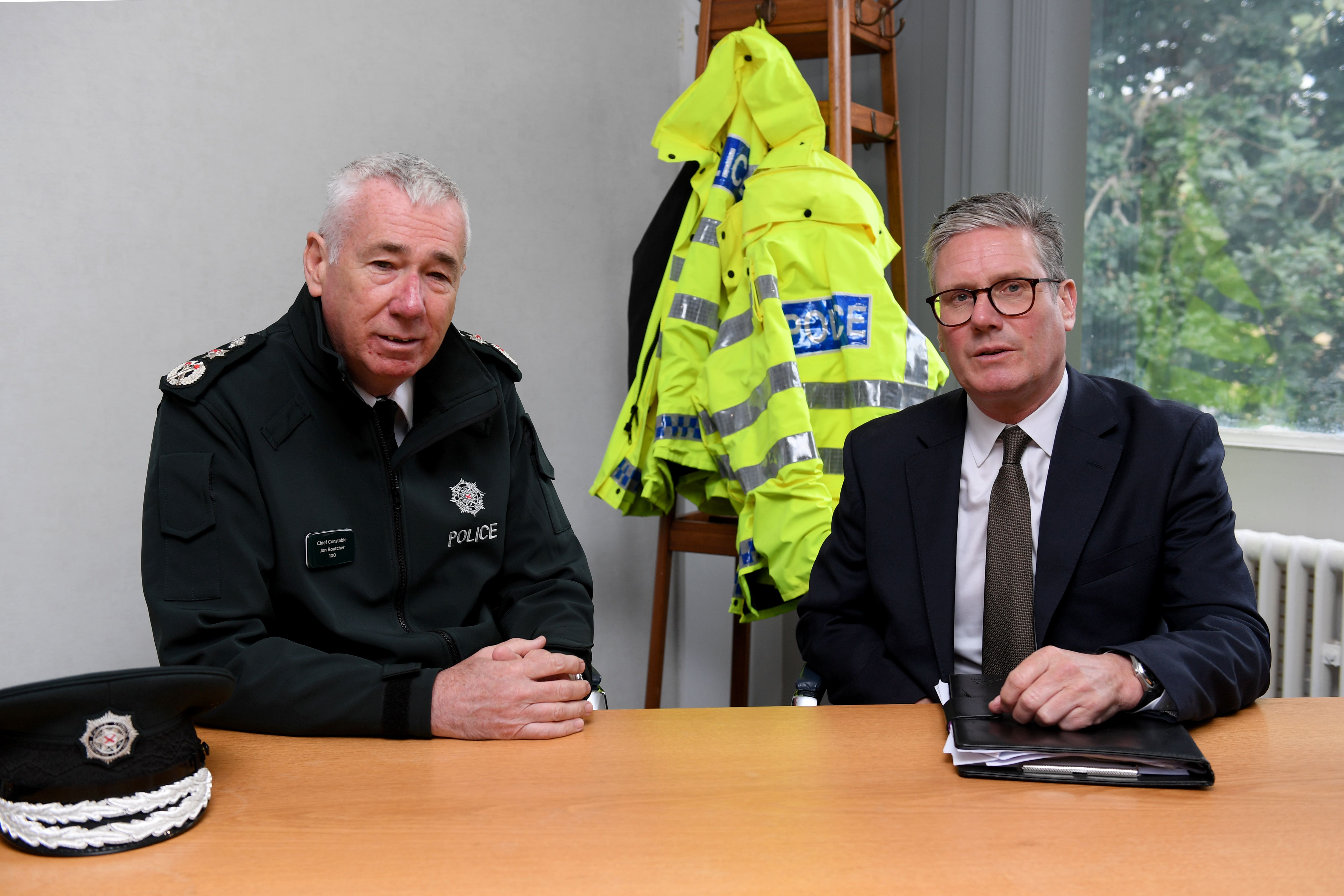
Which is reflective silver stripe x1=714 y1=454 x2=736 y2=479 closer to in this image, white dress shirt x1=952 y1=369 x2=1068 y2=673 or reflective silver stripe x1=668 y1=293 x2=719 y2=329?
reflective silver stripe x1=668 y1=293 x2=719 y2=329

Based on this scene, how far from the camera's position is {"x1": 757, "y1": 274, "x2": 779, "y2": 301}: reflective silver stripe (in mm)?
2418

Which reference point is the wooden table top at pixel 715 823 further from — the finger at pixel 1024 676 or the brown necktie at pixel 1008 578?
the brown necktie at pixel 1008 578

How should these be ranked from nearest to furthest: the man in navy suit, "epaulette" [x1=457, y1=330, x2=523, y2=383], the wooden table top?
the wooden table top < the man in navy suit < "epaulette" [x1=457, y1=330, x2=523, y2=383]

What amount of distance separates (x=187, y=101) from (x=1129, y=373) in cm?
271

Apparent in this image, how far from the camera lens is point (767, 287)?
95.5 inches

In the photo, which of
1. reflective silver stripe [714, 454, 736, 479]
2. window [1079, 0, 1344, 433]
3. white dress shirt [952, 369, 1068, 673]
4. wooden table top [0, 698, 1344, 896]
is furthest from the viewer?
window [1079, 0, 1344, 433]

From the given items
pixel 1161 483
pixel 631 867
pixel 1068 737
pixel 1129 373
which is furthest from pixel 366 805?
pixel 1129 373

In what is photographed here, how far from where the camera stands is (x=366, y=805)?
1.09 m

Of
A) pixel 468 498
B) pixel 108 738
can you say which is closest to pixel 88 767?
pixel 108 738

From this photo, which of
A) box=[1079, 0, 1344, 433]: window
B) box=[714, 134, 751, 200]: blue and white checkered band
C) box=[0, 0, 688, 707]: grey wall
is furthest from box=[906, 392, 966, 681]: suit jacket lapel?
box=[0, 0, 688, 707]: grey wall

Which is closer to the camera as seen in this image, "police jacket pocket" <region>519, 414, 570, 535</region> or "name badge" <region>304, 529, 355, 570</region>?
"name badge" <region>304, 529, 355, 570</region>

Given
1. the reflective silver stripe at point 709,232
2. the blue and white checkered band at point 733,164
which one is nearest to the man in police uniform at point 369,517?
the reflective silver stripe at point 709,232

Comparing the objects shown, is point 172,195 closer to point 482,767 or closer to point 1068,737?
point 482,767

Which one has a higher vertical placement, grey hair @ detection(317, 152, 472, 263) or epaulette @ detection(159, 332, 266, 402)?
grey hair @ detection(317, 152, 472, 263)
